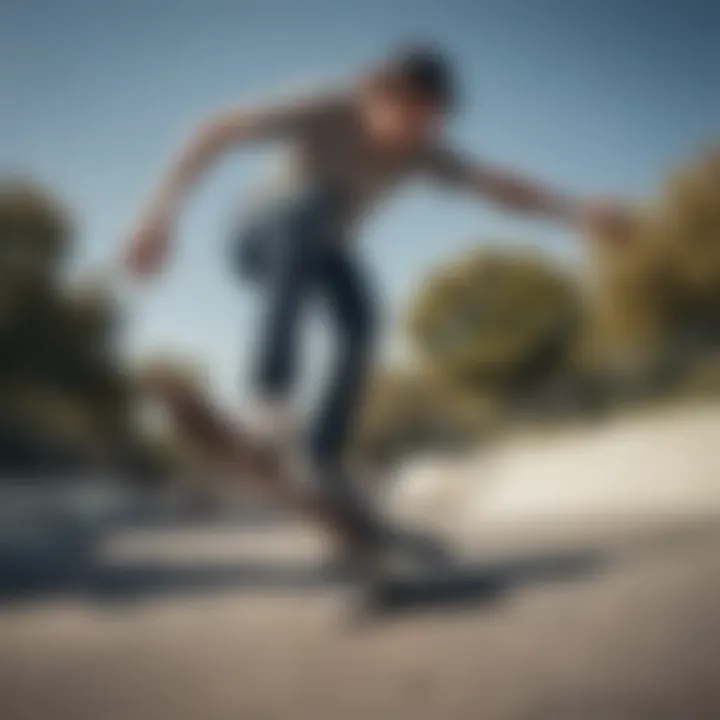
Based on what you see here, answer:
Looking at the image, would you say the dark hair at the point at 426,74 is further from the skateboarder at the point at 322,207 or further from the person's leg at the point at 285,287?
the person's leg at the point at 285,287

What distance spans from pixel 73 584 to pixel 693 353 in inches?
58.7

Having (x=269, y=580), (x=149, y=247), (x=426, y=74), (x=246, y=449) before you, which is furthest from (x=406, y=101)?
(x=269, y=580)

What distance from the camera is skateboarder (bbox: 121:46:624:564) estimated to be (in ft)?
5.01

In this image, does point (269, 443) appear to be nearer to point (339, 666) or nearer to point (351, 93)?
point (339, 666)

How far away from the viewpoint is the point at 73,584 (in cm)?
156

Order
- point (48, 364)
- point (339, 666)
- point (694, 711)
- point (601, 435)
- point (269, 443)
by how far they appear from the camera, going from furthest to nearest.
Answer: point (48, 364)
point (601, 435)
point (269, 443)
point (339, 666)
point (694, 711)

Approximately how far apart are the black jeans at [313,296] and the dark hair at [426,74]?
31cm

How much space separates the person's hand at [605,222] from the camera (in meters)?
1.66

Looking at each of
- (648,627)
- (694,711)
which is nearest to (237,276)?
(648,627)

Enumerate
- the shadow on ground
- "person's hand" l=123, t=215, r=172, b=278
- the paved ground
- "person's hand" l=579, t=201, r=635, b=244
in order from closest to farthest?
the paved ground < the shadow on ground < "person's hand" l=123, t=215, r=172, b=278 < "person's hand" l=579, t=201, r=635, b=244

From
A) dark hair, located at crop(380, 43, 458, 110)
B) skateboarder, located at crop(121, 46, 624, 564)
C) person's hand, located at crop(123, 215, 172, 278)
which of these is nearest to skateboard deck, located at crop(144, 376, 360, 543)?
skateboarder, located at crop(121, 46, 624, 564)

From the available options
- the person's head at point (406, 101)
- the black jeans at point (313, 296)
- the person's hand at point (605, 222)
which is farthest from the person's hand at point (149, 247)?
the person's hand at point (605, 222)

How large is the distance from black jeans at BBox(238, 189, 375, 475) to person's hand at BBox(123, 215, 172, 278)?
0.55 ft

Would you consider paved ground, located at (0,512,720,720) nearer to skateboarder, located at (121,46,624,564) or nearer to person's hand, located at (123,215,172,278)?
skateboarder, located at (121,46,624,564)
